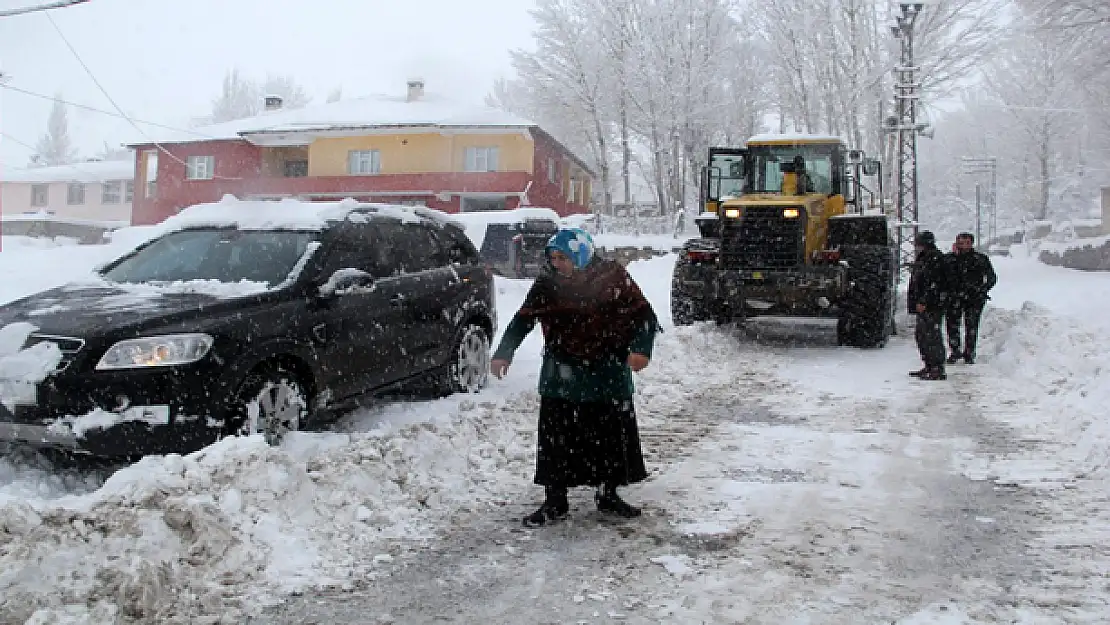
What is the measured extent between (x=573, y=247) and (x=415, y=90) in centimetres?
3945

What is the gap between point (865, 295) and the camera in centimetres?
1179

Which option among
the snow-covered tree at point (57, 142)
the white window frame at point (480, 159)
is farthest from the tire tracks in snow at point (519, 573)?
the snow-covered tree at point (57, 142)

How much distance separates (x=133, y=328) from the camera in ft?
16.2

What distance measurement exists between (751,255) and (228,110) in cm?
6993

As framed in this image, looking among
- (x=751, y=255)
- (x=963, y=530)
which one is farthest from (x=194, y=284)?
(x=751, y=255)

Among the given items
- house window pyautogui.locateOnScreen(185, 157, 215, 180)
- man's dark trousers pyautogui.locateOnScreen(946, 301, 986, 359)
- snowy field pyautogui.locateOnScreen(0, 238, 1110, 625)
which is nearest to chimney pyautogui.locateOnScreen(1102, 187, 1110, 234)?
man's dark trousers pyautogui.locateOnScreen(946, 301, 986, 359)

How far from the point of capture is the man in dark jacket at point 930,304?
9.90 meters

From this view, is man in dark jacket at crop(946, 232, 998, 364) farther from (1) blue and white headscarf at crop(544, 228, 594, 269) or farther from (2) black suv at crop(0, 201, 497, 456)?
(1) blue and white headscarf at crop(544, 228, 594, 269)

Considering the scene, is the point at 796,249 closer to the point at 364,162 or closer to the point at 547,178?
the point at 547,178

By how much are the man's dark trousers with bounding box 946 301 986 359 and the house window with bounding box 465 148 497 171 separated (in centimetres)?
2786

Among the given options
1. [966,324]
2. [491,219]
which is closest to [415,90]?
[491,219]

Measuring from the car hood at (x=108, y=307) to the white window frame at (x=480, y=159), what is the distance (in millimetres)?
31832

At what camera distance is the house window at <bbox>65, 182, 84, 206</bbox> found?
175ft

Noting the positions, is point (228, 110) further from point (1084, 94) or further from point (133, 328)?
point (133, 328)
